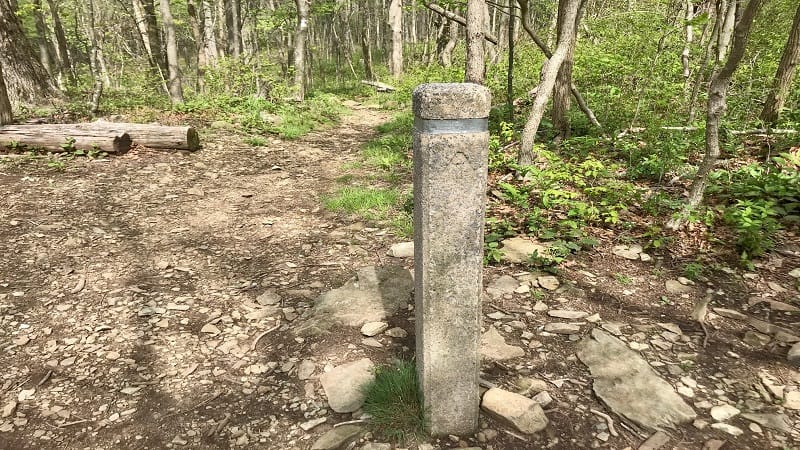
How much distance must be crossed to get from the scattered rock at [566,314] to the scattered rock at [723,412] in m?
0.98

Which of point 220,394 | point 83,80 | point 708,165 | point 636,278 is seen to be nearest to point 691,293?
point 636,278

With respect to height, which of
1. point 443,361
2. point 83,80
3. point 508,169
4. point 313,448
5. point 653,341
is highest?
point 83,80

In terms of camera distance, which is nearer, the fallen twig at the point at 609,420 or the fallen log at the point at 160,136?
the fallen twig at the point at 609,420

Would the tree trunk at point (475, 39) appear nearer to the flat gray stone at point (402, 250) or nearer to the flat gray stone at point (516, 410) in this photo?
the flat gray stone at point (402, 250)

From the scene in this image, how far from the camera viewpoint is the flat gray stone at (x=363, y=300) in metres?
3.27

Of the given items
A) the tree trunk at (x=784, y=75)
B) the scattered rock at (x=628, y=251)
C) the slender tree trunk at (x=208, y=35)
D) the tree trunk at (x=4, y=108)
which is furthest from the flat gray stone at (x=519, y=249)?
the slender tree trunk at (x=208, y=35)

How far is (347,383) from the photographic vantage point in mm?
2639

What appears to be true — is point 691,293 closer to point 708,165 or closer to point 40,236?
point 708,165

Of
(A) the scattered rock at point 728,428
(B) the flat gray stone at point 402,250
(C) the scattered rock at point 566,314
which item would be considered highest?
A: (B) the flat gray stone at point 402,250

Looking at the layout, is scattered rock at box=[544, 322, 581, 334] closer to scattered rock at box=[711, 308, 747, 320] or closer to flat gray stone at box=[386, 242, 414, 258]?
scattered rock at box=[711, 308, 747, 320]

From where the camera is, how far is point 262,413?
2492mm

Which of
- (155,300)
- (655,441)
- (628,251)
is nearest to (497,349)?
(655,441)

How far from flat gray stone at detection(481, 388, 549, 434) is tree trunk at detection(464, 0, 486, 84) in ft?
14.9

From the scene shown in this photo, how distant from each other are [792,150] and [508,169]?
10.3 feet
